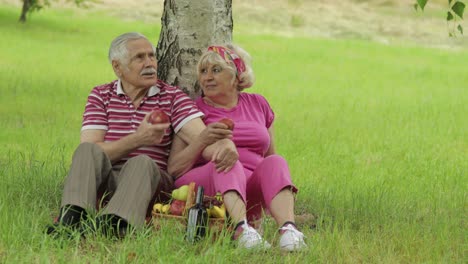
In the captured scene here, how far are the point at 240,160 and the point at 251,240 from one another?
821mm

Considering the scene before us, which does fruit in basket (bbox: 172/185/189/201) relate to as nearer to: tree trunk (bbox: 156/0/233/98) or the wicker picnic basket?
the wicker picnic basket

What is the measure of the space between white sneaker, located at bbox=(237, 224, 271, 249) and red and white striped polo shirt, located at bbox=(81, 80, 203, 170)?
88cm

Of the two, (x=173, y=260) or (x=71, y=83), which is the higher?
(x=173, y=260)

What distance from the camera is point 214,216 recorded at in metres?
5.89

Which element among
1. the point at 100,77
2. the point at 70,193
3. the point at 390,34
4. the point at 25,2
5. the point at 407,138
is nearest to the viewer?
the point at 70,193

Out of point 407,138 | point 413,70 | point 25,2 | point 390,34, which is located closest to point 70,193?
point 407,138

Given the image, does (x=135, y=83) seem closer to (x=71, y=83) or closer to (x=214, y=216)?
(x=214, y=216)

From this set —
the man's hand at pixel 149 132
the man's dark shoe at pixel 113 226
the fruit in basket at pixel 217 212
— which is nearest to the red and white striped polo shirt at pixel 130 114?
the man's hand at pixel 149 132

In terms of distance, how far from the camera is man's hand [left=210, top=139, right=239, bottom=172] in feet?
19.3

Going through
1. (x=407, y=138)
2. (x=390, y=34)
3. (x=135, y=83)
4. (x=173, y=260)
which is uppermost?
(x=135, y=83)

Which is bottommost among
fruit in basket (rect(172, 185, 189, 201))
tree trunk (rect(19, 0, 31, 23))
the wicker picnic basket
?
tree trunk (rect(19, 0, 31, 23))

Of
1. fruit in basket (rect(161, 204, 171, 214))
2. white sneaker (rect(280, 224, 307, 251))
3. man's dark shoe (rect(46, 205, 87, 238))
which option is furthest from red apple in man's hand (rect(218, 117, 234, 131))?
man's dark shoe (rect(46, 205, 87, 238))

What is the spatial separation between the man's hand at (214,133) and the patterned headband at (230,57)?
0.55m

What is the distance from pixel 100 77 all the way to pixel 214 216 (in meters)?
11.7
